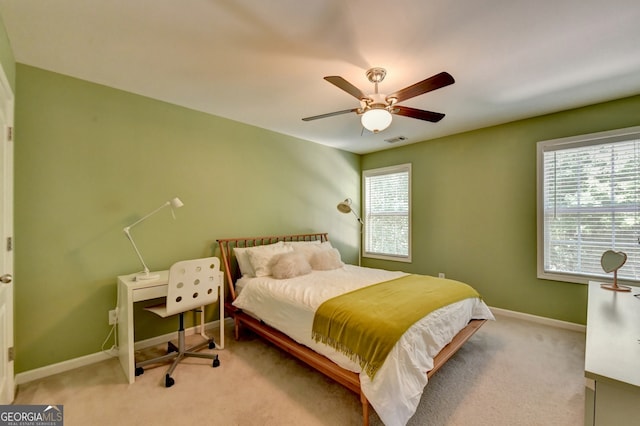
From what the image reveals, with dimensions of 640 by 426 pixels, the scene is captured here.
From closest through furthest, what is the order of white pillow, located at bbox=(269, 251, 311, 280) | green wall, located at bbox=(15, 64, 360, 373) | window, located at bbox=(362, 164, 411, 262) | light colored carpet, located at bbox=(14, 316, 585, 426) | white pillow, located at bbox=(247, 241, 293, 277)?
light colored carpet, located at bbox=(14, 316, 585, 426) → green wall, located at bbox=(15, 64, 360, 373) → white pillow, located at bbox=(269, 251, 311, 280) → white pillow, located at bbox=(247, 241, 293, 277) → window, located at bbox=(362, 164, 411, 262)

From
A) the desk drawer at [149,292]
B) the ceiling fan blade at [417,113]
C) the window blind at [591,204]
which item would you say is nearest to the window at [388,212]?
the window blind at [591,204]

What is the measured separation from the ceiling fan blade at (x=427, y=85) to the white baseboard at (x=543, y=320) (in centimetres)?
330

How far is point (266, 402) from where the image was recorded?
1973mm

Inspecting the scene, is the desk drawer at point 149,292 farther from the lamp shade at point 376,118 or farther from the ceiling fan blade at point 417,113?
the ceiling fan blade at point 417,113

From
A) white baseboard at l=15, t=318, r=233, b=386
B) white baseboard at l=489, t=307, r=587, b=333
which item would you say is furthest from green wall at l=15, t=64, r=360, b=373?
white baseboard at l=489, t=307, r=587, b=333

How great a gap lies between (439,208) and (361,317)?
2.97 metres

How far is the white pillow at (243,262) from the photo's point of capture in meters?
3.20

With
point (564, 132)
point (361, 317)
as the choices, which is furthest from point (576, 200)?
point (361, 317)

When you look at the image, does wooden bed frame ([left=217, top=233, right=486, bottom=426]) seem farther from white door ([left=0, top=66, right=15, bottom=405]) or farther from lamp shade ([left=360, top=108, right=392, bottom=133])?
lamp shade ([left=360, top=108, right=392, bottom=133])

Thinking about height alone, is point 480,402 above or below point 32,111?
below

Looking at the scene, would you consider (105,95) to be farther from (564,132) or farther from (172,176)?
(564,132)

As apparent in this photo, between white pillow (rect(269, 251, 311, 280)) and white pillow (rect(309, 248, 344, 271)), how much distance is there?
0.19m

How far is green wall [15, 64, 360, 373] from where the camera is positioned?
88.7 inches

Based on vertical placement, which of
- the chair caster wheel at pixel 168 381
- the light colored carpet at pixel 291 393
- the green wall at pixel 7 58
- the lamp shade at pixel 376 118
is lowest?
the light colored carpet at pixel 291 393
